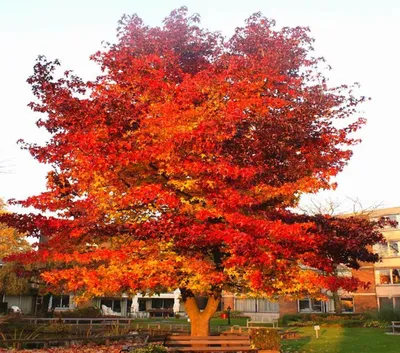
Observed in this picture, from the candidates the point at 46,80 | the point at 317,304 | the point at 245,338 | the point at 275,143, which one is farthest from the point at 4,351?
the point at 317,304

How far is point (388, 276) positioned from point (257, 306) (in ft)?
59.3

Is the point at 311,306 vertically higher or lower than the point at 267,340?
lower

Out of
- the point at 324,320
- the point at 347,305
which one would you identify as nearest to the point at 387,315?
the point at 324,320

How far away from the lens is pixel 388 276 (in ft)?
180

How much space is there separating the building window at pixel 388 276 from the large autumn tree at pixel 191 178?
44329 millimetres

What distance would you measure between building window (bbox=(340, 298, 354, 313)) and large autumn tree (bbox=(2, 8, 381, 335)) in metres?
45.1

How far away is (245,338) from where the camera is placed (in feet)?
55.5

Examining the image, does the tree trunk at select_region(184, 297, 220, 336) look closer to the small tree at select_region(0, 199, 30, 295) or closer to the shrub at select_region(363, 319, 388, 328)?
the small tree at select_region(0, 199, 30, 295)

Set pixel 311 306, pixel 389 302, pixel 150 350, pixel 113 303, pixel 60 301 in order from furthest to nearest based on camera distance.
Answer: pixel 113 303 → pixel 60 301 → pixel 311 306 → pixel 389 302 → pixel 150 350

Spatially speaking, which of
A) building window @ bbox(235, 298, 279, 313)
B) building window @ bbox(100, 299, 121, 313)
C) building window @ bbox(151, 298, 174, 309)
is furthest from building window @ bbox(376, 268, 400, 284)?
building window @ bbox(151, 298, 174, 309)

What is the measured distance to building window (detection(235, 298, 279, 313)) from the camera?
60.2m

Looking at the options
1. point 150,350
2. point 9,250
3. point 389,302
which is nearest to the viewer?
point 150,350

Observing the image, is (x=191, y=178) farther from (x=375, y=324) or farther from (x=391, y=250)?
(x=391, y=250)

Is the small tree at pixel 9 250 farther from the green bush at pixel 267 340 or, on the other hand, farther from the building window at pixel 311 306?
the building window at pixel 311 306
